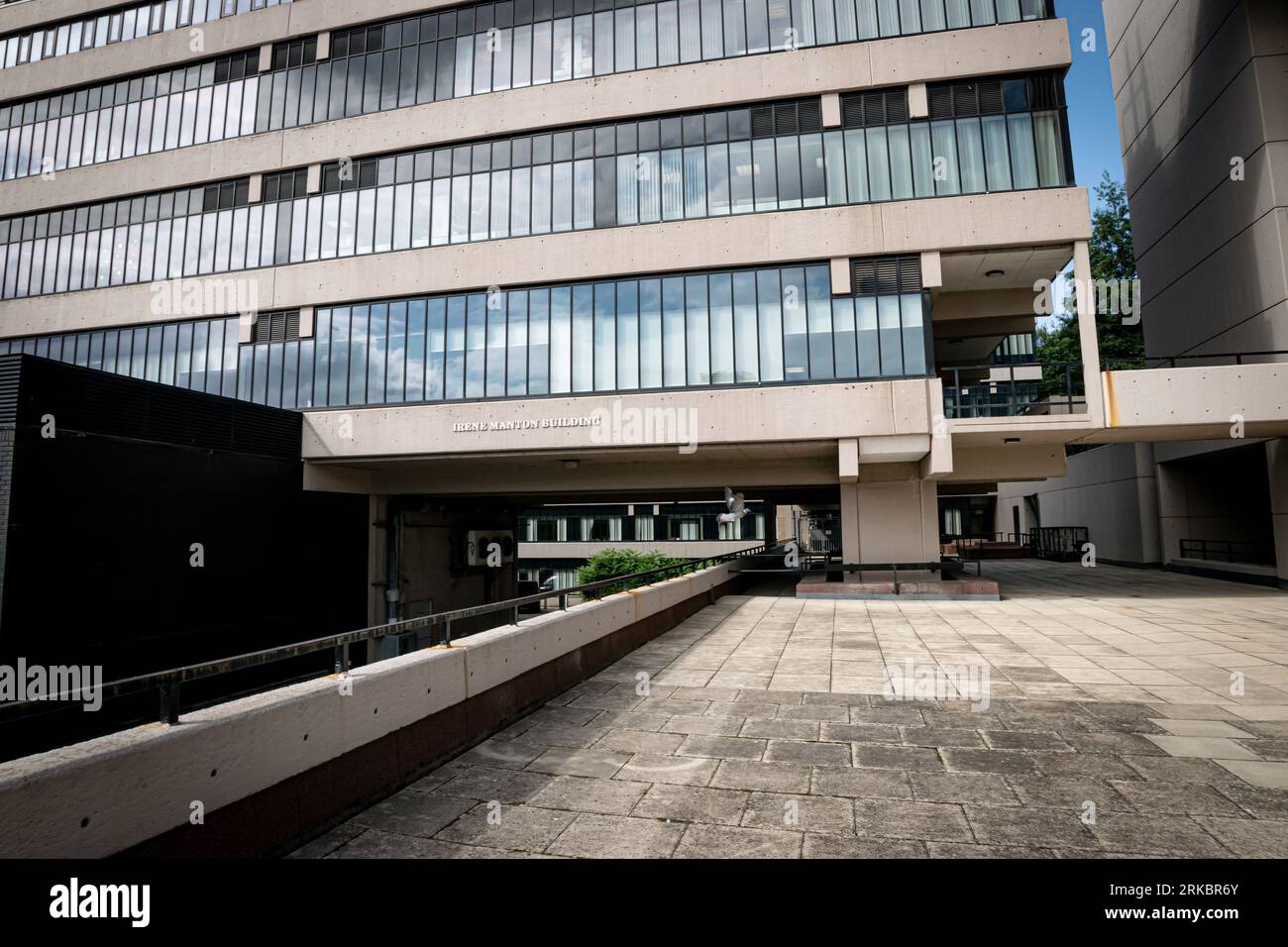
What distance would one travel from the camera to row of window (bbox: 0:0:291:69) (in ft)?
88.1

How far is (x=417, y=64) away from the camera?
2383 cm

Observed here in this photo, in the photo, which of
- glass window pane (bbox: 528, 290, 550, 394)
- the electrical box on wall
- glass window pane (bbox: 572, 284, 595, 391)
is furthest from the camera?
the electrical box on wall

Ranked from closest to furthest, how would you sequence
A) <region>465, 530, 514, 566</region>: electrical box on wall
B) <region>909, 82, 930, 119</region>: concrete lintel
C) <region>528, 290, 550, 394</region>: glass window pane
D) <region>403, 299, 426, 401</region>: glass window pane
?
1. <region>909, 82, 930, 119</region>: concrete lintel
2. <region>528, 290, 550, 394</region>: glass window pane
3. <region>403, 299, 426, 401</region>: glass window pane
4. <region>465, 530, 514, 566</region>: electrical box on wall

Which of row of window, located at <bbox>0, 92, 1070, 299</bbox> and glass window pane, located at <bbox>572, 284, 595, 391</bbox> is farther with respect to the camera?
glass window pane, located at <bbox>572, 284, 595, 391</bbox>

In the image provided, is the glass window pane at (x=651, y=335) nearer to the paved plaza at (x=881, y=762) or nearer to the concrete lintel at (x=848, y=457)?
the concrete lintel at (x=848, y=457)

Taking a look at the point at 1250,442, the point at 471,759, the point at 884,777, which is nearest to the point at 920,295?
the point at 1250,442

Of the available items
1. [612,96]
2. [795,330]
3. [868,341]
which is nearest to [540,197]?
[612,96]

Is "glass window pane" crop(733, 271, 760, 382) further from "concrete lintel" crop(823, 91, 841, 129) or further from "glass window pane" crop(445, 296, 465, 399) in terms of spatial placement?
"glass window pane" crop(445, 296, 465, 399)

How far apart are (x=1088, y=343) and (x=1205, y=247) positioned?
9.47m

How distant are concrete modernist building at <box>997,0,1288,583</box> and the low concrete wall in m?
20.6

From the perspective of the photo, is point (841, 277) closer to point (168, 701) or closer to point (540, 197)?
point (540, 197)

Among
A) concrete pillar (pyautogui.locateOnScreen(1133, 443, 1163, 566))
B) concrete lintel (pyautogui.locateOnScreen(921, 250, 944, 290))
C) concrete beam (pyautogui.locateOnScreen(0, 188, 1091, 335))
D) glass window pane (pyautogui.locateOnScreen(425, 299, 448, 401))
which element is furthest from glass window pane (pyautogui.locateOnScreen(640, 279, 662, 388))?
concrete pillar (pyautogui.locateOnScreen(1133, 443, 1163, 566))

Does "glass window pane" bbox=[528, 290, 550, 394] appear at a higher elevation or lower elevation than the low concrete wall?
higher
